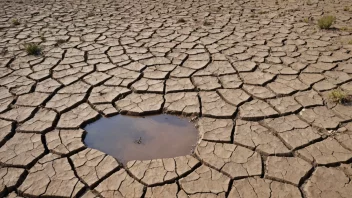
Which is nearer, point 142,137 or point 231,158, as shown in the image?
point 231,158

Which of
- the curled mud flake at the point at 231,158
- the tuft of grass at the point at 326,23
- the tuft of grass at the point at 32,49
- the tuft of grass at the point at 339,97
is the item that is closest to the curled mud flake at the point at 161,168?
the curled mud flake at the point at 231,158

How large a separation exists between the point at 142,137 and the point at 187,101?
629mm

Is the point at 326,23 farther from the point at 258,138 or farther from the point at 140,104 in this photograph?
the point at 140,104

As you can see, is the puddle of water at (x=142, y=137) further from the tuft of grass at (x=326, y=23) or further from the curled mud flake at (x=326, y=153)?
the tuft of grass at (x=326, y=23)

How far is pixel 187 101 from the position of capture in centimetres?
279

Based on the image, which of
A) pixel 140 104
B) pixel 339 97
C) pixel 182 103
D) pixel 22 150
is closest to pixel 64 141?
pixel 22 150

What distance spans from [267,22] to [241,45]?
1.47 metres

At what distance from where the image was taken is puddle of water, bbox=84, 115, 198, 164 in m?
2.24

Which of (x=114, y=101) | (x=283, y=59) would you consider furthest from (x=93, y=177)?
(x=283, y=59)

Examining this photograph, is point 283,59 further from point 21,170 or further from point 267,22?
point 21,170

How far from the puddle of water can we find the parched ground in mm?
88

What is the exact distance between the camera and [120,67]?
11.4 ft

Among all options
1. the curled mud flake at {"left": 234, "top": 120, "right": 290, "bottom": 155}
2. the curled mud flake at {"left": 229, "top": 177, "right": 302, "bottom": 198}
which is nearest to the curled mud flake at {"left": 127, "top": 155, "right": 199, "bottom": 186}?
the curled mud flake at {"left": 229, "top": 177, "right": 302, "bottom": 198}

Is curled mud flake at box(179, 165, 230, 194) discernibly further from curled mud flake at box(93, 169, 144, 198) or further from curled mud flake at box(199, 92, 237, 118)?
curled mud flake at box(199, 92, 237, 118)
